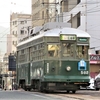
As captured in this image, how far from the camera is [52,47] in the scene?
74.6ft

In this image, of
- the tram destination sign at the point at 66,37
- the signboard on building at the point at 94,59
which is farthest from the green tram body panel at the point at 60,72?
the signboard on building at the point at 94,59

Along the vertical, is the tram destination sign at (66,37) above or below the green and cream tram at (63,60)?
above

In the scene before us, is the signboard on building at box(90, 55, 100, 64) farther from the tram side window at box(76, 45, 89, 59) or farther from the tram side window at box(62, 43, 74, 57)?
the tram side window at box(62, 43, 74, 57)

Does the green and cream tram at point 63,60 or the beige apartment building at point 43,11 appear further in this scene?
the beige apartment building at point 43,11

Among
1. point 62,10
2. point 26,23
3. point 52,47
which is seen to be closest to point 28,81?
point 52,47

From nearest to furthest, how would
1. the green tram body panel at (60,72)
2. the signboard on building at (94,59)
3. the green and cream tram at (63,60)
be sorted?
the green tram body panel at (60,72)
the green and cream tram at (63,60)
the signboard on building at (94,59)

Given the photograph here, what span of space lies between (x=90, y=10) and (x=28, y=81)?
87.1 feet

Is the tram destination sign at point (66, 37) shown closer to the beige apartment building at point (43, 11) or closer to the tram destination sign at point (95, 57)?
the tram destination sign at point (95, 57)

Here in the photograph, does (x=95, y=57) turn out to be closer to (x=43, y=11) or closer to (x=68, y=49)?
(x=68, y=49)

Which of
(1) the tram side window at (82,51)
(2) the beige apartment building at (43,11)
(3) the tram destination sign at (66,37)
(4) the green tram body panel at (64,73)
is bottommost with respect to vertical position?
(4) the green tram body panel at (64,73)

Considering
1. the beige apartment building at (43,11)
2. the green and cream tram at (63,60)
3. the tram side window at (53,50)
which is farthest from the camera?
the beige apartment building at (43,11)

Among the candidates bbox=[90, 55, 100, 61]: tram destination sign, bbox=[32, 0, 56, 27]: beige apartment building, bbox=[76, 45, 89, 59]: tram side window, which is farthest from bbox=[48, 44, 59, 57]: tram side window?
bbox=[32, 0, 56, 27]: beige apartment building

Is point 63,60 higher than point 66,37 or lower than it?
lower

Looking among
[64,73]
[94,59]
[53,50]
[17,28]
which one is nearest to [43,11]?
[17,28]
